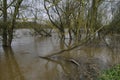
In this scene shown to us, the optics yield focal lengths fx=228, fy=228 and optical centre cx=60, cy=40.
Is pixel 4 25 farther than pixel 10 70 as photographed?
Yes

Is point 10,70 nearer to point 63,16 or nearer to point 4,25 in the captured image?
point 4,25

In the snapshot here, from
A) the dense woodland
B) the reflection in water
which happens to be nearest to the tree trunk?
the dense woodland

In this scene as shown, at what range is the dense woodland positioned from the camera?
1947 cm

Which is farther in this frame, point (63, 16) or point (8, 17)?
point (63, 16)

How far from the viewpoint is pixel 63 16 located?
27.7 meters

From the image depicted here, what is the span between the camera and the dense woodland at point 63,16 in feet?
63.9

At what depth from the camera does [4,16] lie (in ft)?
64.4

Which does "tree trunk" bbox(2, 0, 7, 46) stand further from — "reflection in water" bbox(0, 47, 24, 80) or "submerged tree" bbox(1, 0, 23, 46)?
"reflection in water" bbox(0, 47, 24, 80)

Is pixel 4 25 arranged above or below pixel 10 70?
above

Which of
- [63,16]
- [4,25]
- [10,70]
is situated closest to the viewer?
[10,70]

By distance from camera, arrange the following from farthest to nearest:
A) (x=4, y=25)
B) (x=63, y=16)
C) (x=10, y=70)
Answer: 1. (x=63, y=16)
2. (x=4, y=25)
3. (x=10, y=70)

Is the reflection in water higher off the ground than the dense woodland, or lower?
lower

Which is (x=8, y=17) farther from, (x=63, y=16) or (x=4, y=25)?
(x=63, y=16)

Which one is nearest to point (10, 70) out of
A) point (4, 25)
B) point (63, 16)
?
point (4, 25)
